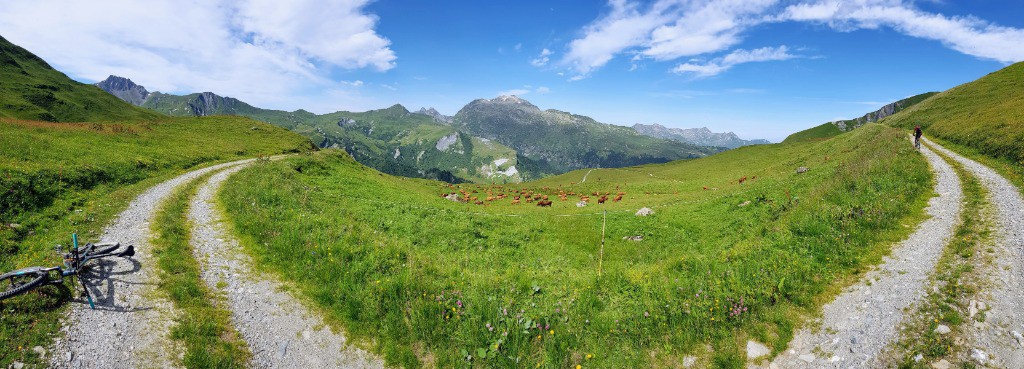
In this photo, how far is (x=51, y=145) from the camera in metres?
27.3

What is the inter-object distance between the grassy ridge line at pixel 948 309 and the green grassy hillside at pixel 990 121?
50.8 feet

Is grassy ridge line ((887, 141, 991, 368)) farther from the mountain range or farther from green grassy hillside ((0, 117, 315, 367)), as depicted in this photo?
the mountain range

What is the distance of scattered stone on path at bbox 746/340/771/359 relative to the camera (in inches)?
366

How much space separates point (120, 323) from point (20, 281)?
409 cm

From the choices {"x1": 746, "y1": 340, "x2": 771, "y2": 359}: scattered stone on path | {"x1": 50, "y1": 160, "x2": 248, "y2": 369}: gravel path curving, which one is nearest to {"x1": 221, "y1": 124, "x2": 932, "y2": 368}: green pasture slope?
{"x1": 746, "y1": 340, "x2": 771, "y2": 359}: scattered stone on path

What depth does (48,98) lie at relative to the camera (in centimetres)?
15200

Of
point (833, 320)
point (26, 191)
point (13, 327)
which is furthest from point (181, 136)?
point (833, 320)

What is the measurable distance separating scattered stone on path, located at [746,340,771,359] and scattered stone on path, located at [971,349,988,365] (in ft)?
12.4

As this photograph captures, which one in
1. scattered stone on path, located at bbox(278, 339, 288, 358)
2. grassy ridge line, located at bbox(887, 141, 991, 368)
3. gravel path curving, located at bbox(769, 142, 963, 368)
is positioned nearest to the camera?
grassy ridge line, located at bbox(887, 141, 991, 368)

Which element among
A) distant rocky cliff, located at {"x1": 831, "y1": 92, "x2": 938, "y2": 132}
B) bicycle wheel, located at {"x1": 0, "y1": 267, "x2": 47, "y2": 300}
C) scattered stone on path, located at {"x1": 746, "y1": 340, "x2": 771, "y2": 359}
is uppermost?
distant rocky cliff, located at {"x1": 831, "y1": 92, "x2": 938, "y2": 132}

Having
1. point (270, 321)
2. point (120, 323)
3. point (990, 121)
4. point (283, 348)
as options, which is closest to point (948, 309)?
point (283, 348)

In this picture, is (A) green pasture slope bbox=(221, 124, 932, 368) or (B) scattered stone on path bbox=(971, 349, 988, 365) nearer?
(B) scattered stone on path bbox=(971, 349, 988, 365)

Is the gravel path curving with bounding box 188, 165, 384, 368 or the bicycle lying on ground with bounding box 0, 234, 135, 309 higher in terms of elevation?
the bicycle lying on ground with bounding box 0, 234, 135, 309

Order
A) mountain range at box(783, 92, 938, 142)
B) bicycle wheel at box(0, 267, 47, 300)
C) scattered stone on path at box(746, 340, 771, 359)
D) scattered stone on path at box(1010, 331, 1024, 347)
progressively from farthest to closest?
mountain range at box(783, 92, 938, 142) → scattered stone on path at box(746, 340, 771, 359) → bicycle wheel at box(0, 267, 47, 300) → scattered stone on path at box(1010, 331, 1024, 347)
